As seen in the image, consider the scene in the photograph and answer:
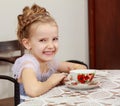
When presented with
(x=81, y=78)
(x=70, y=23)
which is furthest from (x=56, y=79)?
(x=70, y=23)

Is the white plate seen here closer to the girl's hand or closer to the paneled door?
the girl's hand

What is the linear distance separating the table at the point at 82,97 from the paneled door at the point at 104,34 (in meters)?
1.99

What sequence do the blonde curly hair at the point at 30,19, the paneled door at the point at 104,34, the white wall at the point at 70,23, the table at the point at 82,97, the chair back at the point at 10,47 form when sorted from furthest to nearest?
the paneled door at the point at 104,34, the white wall at the point at 70,23, the chair back at the point at 10,47, the blonde curly hair at the point at 30,19, the table at the point at 82,97

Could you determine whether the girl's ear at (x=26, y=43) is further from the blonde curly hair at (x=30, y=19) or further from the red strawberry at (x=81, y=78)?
the red strawberry at (x=81, y=78)

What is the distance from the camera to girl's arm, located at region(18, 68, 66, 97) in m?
1.19

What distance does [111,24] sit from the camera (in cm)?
330

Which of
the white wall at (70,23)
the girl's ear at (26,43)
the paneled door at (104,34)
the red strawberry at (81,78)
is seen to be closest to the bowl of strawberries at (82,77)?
the red strawberry at (81,78)

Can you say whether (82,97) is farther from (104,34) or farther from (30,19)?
(104,34)

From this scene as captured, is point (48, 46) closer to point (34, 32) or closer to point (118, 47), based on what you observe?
point (34, 32)

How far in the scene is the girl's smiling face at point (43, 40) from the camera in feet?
4.45

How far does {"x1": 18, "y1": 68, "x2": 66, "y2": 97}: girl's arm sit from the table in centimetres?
2

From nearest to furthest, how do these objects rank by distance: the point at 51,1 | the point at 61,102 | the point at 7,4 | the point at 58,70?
the point at 61,102 < the point at 58,70 < the point at 7,4 < the point at 51,1

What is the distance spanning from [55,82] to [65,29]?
79.3 inches

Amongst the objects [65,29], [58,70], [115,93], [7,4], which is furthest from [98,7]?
[115,93]
